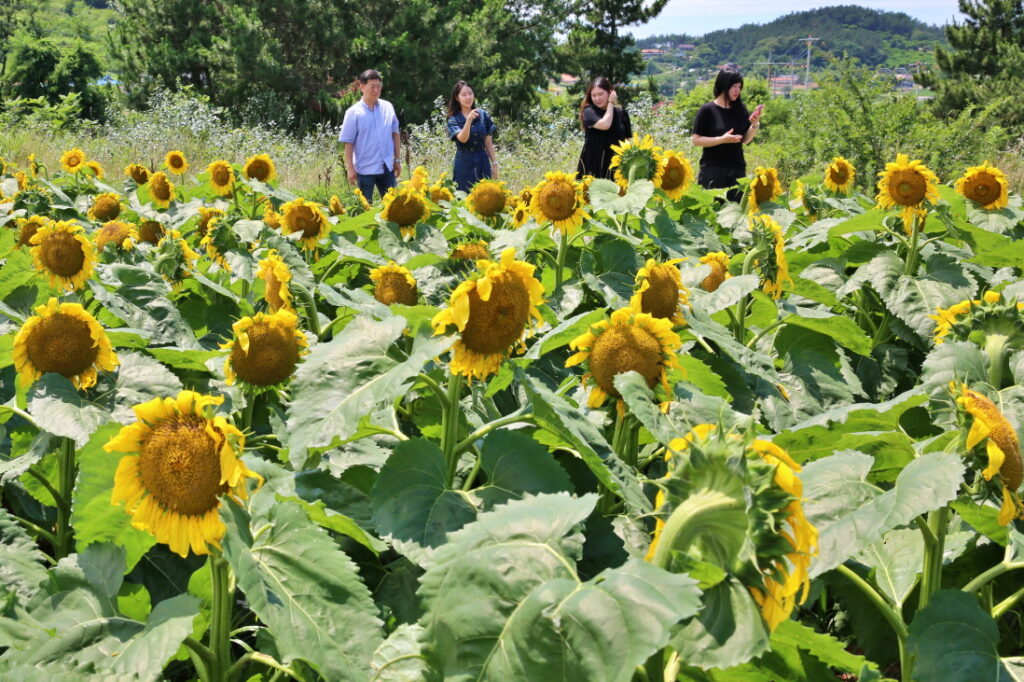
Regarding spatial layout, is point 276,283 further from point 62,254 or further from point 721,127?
point 721,127

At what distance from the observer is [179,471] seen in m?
1.38

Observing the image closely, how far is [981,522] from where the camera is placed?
1.71 metres

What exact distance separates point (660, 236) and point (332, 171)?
9.59m

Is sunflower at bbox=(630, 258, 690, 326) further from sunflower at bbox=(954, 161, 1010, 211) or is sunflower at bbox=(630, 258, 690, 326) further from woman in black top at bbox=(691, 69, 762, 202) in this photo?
woman in black top at bbox=(691, 69, 762, 202)

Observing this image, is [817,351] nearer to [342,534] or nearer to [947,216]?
[947,216]

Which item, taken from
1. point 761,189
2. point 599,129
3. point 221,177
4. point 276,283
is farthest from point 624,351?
point 599,129

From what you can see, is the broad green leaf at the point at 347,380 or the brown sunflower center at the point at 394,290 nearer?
the broad green leaf at the point at 347,380

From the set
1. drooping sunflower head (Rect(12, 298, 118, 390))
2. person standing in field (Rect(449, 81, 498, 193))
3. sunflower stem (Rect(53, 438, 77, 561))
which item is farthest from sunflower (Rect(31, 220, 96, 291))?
person standing in field (Rect(449, 81, 498, 193))

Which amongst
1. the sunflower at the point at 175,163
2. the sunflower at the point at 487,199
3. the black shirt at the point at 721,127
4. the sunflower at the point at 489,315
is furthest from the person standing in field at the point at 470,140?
the sunflower at the point at 489,315

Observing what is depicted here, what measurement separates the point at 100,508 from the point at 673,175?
3.30 metres

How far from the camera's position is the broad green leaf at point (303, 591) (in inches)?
52.7

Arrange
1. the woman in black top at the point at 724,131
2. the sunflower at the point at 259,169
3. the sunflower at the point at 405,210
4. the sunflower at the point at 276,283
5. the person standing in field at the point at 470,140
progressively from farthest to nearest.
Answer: the person standing in field at the point at 470,140
the woman in black top at the point at 724,131
the sunflower at the point at 259,169
the sunflower at the point at 405,210
the sunflower at the point at 276,283

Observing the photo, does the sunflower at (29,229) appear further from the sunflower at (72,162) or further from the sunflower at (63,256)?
the sunflower at (72,162)

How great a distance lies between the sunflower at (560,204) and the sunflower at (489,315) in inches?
60.9
